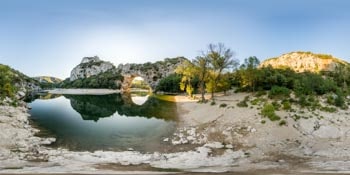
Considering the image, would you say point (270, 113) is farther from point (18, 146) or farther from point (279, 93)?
point (18, 146)

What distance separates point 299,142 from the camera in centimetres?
2736

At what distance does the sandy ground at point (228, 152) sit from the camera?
61.4 ft

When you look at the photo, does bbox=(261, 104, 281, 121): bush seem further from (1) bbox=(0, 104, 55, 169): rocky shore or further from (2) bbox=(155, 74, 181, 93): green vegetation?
Answer: (2) bbox=(155, 74, 181, 93): green vegetation

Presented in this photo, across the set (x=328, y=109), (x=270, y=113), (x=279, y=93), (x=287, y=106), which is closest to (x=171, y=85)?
(x=279, y=93)

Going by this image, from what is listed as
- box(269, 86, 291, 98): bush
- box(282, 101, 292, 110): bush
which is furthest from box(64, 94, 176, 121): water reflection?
box(282, 101, 292, 110): bush

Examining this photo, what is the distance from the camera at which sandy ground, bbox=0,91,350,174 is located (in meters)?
18.7

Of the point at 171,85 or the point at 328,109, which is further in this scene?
the point at 171,85

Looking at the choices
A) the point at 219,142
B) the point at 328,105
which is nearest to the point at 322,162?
the point at 219,142

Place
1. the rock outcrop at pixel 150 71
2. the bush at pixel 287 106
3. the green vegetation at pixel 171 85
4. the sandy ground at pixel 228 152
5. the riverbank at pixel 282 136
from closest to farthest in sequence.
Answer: the sandy ground at pixel 228 152
the riverbank at pixel 282 136
the bush at pixel 287 106
the green vegetation at pixel 171 85
the rock outcrop at pixel 150 71

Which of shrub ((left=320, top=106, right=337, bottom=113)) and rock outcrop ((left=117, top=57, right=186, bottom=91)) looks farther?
rock outcrop ((left=117, top=57, right=186, bottom=91))

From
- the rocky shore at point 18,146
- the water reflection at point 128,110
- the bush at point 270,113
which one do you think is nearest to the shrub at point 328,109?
the bush at point 270,113

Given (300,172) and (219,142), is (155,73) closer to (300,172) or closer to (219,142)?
(219,142)

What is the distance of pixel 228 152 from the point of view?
24.6 meters

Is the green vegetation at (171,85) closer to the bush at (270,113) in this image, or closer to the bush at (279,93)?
the bush at (279,93)
